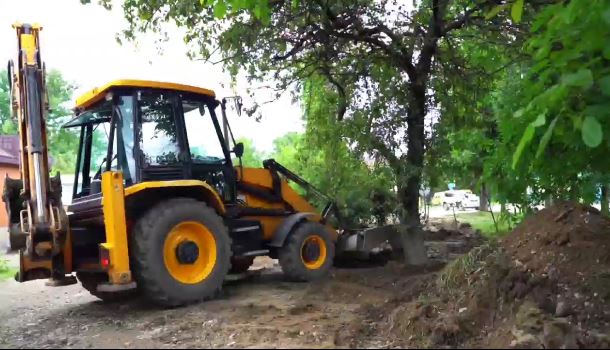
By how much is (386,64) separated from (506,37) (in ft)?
Answer: 6.46

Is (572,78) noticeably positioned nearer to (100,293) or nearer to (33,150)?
(33,150)

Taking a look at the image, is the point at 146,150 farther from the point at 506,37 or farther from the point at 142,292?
the point at 506,37

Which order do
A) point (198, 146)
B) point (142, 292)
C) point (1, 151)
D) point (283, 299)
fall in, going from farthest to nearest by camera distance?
point (1, 151) → point (198, 146) → point (283, 299) → point (142, 292)

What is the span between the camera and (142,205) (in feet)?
25.8

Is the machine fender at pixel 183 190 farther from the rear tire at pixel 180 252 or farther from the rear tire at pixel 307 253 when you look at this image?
the rear tire at pixel 307 253

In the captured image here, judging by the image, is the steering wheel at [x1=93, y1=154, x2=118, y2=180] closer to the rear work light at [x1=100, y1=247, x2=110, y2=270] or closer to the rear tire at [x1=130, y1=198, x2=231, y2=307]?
the rear tire at [x1=130, y1=198, x2=231, y2=307]

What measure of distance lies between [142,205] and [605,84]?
5530 mm

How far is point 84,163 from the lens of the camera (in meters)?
9.29

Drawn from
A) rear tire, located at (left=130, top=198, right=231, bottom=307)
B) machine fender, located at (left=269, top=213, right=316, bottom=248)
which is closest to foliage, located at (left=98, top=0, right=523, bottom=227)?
machine fender, located at (left=269, top=213, right=316, bottom=248)

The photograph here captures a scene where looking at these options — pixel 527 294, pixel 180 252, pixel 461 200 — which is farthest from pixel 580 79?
pixel 461 200

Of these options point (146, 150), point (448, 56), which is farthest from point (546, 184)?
point (146, 150)

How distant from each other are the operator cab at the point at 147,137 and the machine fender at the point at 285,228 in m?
0.93

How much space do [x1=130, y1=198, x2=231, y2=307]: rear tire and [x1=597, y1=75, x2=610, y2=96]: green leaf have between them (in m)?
5.04

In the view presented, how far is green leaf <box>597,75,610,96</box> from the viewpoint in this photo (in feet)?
13.4
